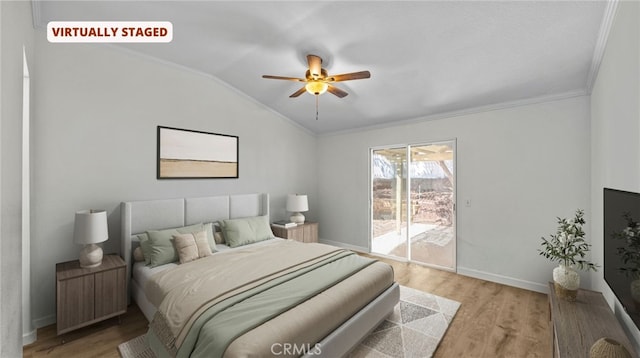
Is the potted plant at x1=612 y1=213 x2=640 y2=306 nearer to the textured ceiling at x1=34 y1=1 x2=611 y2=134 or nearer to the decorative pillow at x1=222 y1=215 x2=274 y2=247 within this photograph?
the textured ceiling at x1=34 y1=1 x2=611 y2=134

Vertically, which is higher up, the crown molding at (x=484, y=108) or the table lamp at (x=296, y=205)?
→ the crown molding at (x=484, y=108)

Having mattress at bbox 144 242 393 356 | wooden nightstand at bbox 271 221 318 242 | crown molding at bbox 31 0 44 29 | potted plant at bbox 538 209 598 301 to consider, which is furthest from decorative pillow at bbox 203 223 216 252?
potted plant at bbox 538 209 598 301

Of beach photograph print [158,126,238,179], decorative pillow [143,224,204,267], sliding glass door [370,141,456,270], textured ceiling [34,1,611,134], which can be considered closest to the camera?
textured ceiling [34,1,611,134]

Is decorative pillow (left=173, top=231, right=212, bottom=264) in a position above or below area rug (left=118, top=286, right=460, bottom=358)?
above

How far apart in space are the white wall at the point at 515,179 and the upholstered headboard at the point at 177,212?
286 cm

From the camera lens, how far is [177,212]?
10.7ft

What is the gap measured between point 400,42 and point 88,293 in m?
3.72

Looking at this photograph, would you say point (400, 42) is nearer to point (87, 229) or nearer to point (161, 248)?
point (161, 248)

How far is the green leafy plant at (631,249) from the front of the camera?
1165 millimetres

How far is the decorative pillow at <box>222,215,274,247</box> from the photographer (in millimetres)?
3360

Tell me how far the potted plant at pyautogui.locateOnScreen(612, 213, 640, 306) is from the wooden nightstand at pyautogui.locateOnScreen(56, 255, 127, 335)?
3.63 metres

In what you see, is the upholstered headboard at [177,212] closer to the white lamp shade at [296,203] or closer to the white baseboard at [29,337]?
the white lamp shade at [296,203]

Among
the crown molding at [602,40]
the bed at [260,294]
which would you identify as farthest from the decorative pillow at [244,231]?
the crown molding at [602,40]

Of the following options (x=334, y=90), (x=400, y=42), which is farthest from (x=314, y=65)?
(x=400, y=42)
